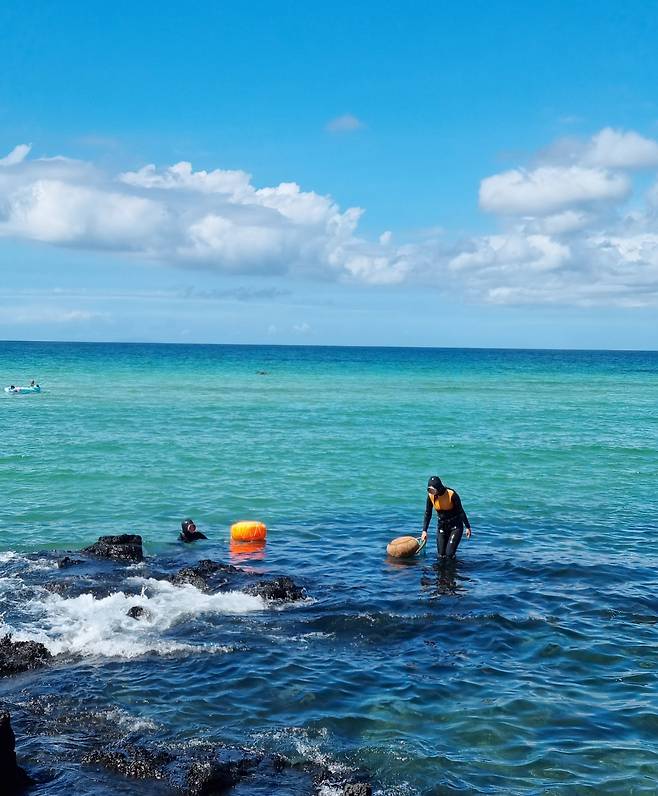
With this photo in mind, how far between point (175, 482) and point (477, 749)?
20.5 m

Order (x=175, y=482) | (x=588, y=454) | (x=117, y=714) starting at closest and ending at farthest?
(x=117, y=714), (x=175, y=482), (x=588, y=454)

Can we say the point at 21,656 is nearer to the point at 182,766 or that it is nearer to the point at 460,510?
the point at 182,766

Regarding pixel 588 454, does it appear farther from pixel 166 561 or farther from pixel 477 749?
pixel 477 749

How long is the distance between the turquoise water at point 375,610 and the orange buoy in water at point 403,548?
369mm

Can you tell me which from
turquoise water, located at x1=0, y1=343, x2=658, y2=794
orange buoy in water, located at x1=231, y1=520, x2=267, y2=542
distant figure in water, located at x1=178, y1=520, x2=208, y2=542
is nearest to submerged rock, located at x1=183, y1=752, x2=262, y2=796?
turquoise water, located at x1=0, y1=343, x2=658, y2=794

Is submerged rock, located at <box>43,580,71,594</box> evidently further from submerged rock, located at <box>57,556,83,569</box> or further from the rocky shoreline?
the rocky shoreline

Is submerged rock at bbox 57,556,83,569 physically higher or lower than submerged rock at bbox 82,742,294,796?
higher

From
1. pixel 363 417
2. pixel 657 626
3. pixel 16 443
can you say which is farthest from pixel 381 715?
pixel 363 417

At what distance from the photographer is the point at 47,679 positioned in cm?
1272

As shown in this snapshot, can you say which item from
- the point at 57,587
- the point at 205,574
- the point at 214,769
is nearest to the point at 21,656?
the point at 57,587

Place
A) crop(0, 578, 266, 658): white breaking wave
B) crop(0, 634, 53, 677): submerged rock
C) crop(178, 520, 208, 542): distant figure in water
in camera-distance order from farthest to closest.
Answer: crop(178, 520, 208, 542): distant figure in water, crop(0, 578, 266, 658): white breaking wave, crop(0, 634, 53, 677): submerged rock

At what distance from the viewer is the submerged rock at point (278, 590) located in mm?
16562

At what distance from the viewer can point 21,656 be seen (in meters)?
13.4

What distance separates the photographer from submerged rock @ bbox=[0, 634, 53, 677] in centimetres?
1308
